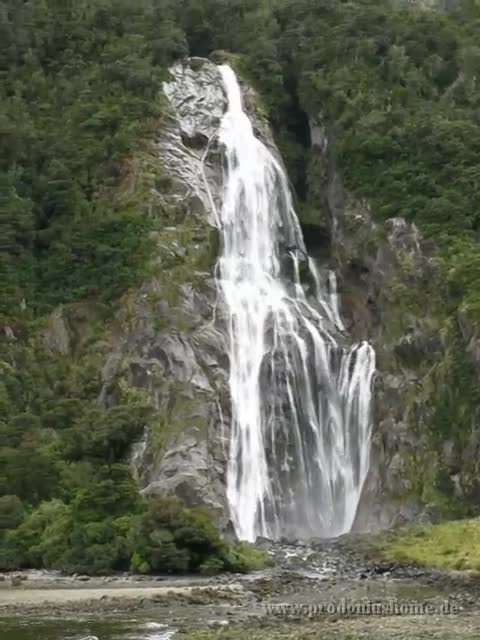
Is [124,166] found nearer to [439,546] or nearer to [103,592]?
[439,546]

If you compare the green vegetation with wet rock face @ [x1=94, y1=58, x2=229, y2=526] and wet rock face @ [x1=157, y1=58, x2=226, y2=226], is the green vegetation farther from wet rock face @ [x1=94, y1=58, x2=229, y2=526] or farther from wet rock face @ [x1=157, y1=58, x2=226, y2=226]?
wet rock face @ [x1=157, y1=58, x2=226, y2=226]

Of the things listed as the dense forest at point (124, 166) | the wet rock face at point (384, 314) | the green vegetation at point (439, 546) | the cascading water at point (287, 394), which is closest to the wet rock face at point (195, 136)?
the dense forest at point (124, 166)

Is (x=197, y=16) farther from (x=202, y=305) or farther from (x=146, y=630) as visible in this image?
(x=146, y=630)

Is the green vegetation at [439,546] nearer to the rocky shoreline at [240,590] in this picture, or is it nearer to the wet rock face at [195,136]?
the rocky shoreline at [240,590]

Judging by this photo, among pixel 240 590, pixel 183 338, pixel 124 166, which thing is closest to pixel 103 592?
pixel 240 590

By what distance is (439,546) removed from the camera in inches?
1458

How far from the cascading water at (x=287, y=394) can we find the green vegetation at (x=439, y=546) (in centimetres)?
917

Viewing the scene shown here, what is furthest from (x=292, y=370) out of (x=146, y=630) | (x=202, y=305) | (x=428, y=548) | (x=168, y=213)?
(x=146, y=630)

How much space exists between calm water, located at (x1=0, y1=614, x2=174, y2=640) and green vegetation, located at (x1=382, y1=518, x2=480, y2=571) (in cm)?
1199

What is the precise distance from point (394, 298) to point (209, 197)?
1363 cm

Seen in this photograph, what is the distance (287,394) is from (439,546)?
55.5 ft

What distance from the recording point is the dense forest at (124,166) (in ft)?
133

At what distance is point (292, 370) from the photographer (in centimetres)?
5350

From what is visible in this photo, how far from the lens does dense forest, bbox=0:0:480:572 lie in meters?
40.6
